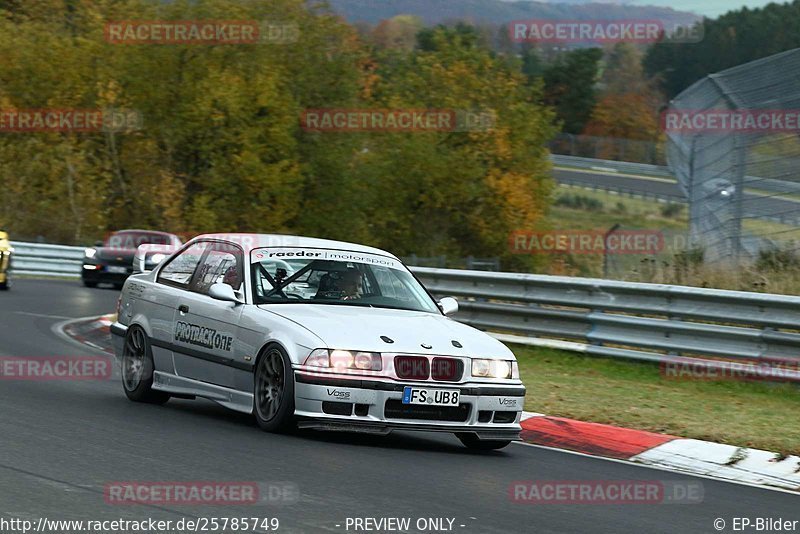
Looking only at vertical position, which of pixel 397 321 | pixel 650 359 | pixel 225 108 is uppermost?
pixel 225 108

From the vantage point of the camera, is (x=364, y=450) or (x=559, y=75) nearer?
(x=364, y=450)

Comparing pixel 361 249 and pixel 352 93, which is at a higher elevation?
pixel 352 93

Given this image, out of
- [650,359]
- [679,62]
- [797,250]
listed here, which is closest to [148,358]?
[650,359]

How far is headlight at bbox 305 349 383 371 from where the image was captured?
28.8ft

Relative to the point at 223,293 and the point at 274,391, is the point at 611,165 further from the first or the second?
the point at 274,391

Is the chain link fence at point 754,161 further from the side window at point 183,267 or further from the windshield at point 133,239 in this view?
the windshield at point 133,239

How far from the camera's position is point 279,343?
29.7 ft

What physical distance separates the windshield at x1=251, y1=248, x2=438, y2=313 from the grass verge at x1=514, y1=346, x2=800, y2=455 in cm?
196

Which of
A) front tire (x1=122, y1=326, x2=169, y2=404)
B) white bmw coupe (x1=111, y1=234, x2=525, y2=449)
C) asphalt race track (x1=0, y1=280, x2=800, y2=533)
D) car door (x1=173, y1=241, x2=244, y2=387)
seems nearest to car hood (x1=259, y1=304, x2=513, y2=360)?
white bmw coupe (x1=111, y1=234, x2=525, y2=449)

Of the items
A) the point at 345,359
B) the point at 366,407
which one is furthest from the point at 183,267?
the point at 366,407

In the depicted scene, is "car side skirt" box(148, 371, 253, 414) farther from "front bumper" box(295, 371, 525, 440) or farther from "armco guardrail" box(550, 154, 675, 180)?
"armco guardrail" box(550, 154, 675, 180)

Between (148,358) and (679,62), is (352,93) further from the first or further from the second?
(679,62)

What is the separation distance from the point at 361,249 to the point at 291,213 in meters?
41.9

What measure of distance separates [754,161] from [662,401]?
5.04 meters
